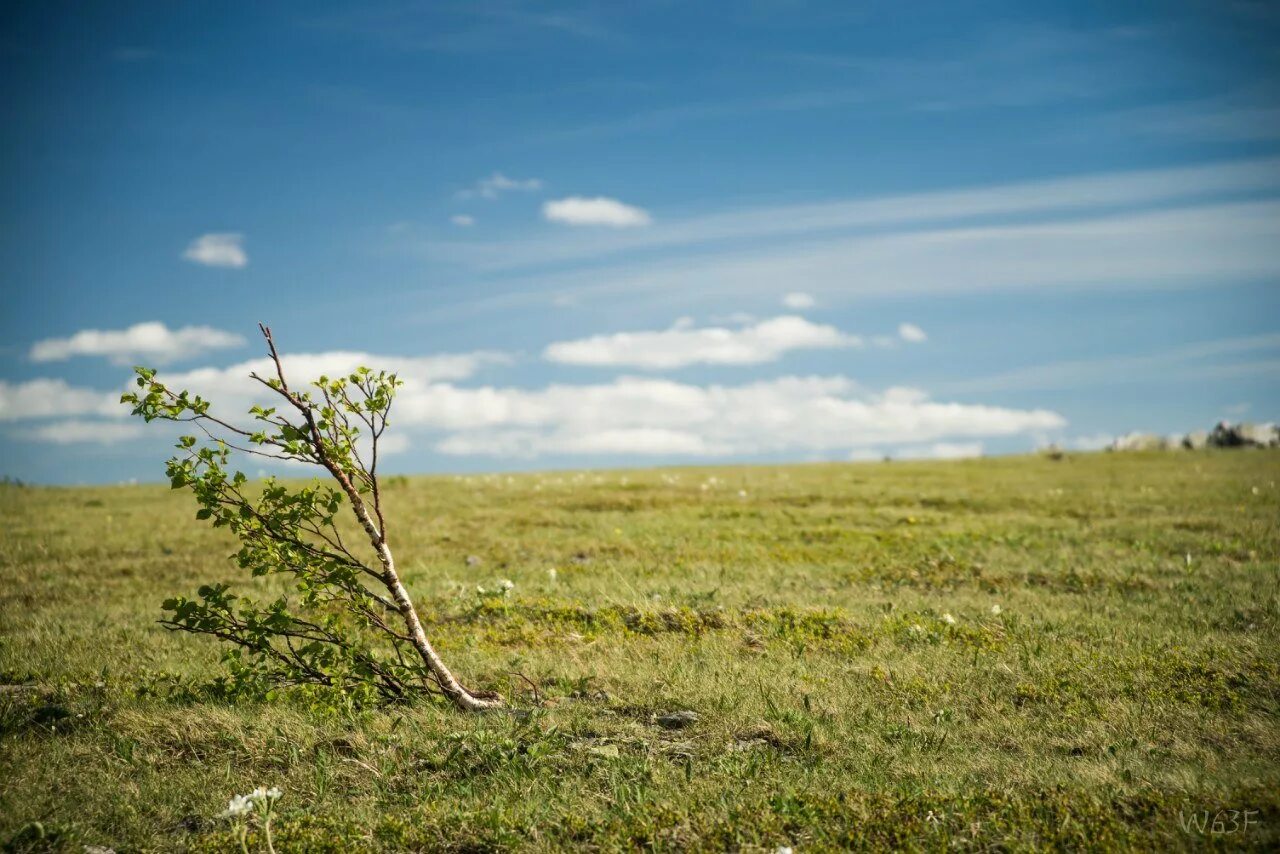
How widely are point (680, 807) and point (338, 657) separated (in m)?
3.99

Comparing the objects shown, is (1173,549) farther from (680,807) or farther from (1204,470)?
(1204,470)

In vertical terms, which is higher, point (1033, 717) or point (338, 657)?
point (338, 657)

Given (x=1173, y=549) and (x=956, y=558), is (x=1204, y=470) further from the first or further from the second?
(x=956, y=558)

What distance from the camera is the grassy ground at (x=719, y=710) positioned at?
17.8ft

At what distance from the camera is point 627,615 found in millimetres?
10883

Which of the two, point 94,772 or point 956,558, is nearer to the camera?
point 94,772

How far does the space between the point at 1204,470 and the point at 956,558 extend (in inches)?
1122

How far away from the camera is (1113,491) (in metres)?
28.2

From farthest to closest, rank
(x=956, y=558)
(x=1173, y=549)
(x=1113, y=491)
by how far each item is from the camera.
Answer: (x=1113, y=491)
(x=1173, y=549)
(x=956, y=558)

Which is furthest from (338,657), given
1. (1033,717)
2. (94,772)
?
(1033,717)

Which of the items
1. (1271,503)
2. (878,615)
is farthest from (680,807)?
(1271,503)

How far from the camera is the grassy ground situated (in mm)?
5438

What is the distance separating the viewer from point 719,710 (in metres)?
7.49

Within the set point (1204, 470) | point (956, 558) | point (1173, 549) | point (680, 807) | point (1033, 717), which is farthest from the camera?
point (1204, 470)
